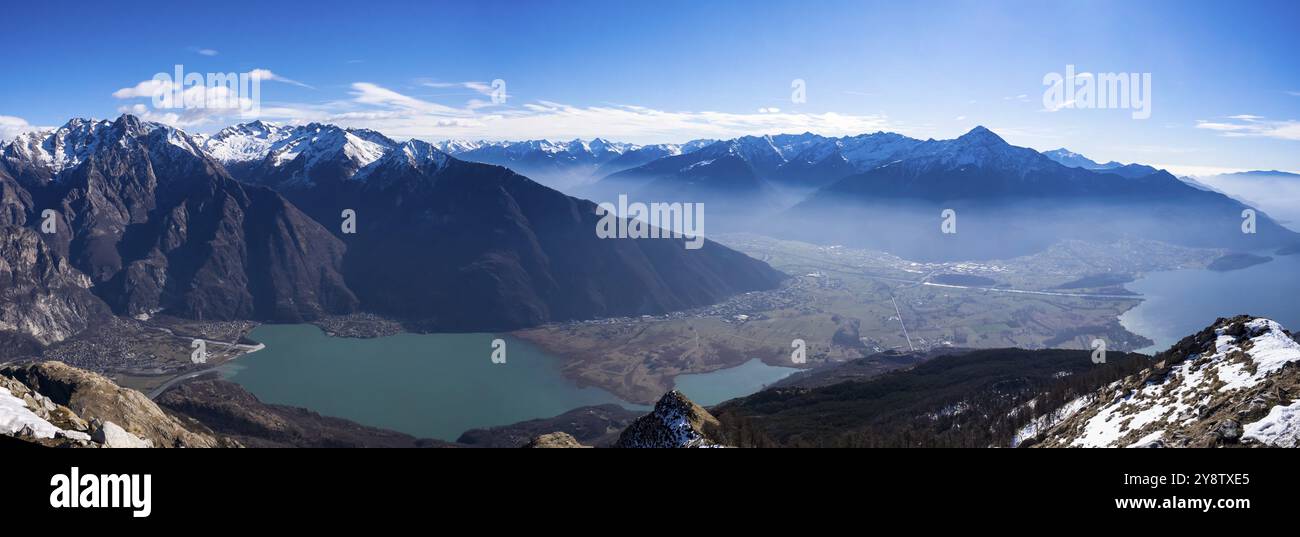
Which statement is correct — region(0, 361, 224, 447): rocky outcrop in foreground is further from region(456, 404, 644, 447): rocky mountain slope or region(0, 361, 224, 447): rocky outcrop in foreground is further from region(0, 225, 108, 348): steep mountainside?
region(0, 225, 108, 348): steep mountainside

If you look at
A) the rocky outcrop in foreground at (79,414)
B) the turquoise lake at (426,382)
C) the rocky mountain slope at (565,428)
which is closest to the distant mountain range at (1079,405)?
the rocky outcrop in foreground at (79,414)

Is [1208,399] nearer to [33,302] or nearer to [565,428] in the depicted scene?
[565,428]

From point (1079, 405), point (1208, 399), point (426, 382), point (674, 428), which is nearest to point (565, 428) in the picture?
point (426, 382)

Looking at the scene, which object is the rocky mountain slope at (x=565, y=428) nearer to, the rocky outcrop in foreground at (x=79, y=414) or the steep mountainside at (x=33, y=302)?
the rocky outcrop in foreground at (x=79, y=414)

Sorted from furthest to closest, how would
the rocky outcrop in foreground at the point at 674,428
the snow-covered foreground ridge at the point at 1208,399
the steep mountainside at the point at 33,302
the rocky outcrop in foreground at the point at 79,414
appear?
the steep mountainside at the point at 33,302, the rocky outcrop in foreground at the point at 674,428, the rocky outcrop in foreground at the point at 79,414, the snow-covered foreground ridge at the point at 1208,399
